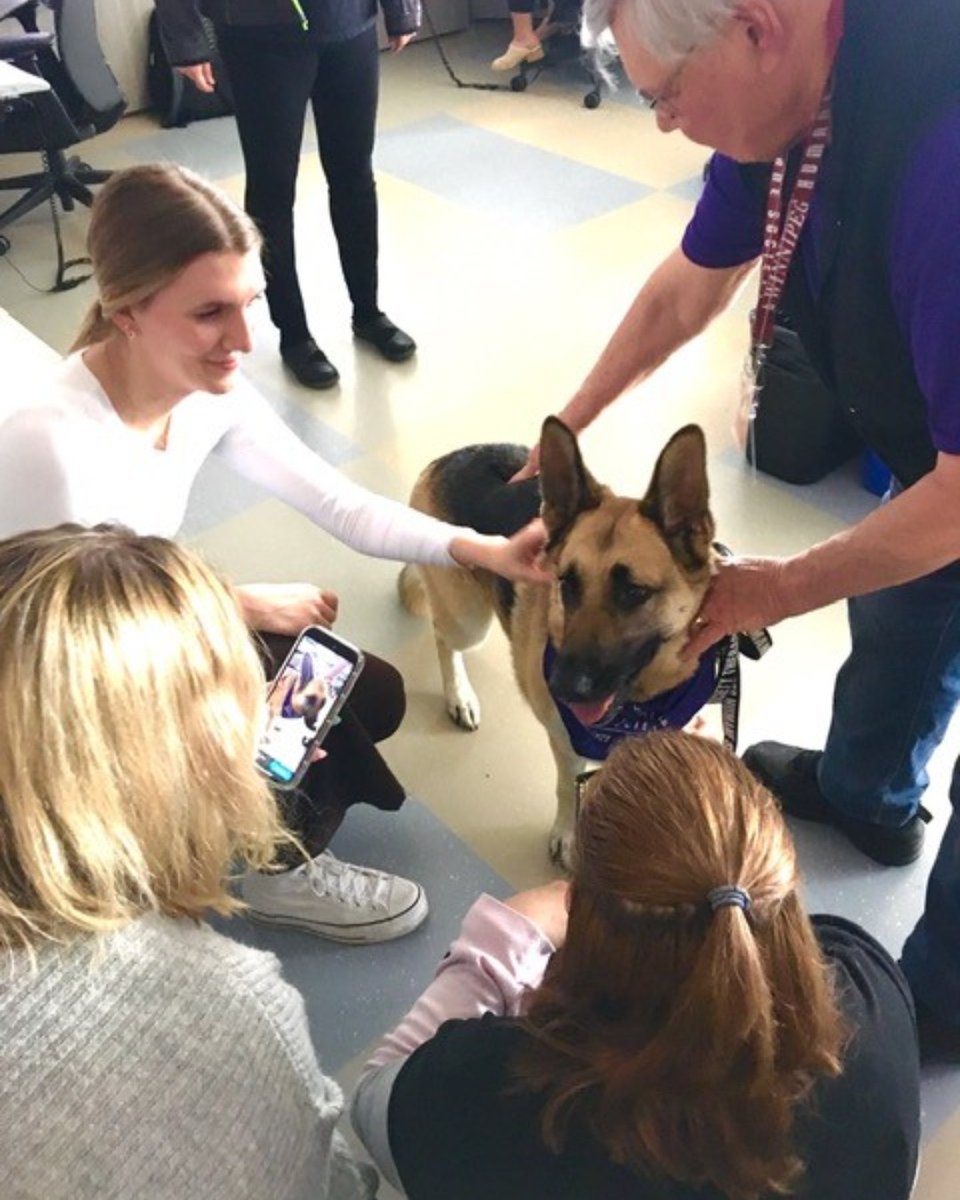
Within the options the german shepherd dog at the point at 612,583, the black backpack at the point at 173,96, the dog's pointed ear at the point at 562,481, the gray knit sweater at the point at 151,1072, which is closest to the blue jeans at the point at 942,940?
the german shepherd dog at the point at 612,583

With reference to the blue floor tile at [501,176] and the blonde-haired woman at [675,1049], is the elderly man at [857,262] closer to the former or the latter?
the blonde-haired woman at [675,1049]

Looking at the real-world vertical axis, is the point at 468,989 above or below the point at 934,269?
below

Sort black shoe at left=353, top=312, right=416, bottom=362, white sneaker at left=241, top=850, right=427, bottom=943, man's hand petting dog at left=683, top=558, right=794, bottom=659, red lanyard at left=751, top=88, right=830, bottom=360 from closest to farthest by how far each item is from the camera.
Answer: red lanyard at left=751, top=88, right=830, bottom=360, man's hand petting dog at left=683, top=558, right=794, bottom=659, white sneaker at left=241, top=850, right=427, bottom=943, black shoe at left=353, top=312, right=416, bottom=362

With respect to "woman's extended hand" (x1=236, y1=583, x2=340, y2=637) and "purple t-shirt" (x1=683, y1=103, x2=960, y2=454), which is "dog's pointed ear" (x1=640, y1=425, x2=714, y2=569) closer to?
"purple t-shirt" (x1=683, y1=103, x2=960, y2=454)

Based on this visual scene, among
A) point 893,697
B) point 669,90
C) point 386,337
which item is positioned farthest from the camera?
point 386,337

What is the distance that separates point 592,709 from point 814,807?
0.64 metres

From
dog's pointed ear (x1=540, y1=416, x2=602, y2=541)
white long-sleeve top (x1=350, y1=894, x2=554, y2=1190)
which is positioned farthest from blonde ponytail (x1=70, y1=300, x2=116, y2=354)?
white long-sleeve top (x1=350, y1=894, x2=554, y2=1190)

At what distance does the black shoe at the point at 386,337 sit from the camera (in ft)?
11.6

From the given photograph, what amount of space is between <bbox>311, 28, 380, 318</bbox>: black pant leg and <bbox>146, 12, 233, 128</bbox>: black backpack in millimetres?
2172

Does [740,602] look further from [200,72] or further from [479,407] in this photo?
[200,72]

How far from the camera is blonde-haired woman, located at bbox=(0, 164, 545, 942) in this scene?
1563mm

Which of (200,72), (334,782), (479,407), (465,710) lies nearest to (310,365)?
(479,407)

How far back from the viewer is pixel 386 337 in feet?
11.7

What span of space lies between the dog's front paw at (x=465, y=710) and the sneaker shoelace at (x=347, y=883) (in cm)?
47
